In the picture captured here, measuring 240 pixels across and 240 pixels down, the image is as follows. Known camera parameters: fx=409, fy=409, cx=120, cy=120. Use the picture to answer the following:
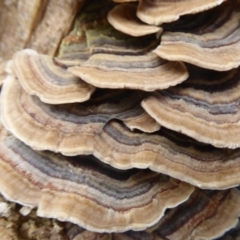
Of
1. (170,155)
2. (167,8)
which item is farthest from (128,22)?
(170,155)

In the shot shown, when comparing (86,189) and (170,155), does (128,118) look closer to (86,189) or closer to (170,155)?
(170,155)

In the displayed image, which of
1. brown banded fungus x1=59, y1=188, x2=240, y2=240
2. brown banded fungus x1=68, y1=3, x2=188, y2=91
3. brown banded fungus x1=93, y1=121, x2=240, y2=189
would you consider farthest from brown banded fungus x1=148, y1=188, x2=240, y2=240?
brown banded fungus x1=68, y1=3, x2=188, y2=91

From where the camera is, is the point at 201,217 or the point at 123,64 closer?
the point at 123,64

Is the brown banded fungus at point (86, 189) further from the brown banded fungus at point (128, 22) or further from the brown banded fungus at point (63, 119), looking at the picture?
the brown banded fungus at point (128, 22)

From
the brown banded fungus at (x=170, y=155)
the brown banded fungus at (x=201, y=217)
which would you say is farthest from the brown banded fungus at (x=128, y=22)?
the brown banded fungus at (x=201, y=217)

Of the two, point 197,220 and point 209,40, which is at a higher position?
point 209,40

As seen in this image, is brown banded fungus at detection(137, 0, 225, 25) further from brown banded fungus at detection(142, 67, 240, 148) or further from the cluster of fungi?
brown banded fungus at detection(142, 67, 240, 148)

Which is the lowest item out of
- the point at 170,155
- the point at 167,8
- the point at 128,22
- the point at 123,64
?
the point at 170,155
